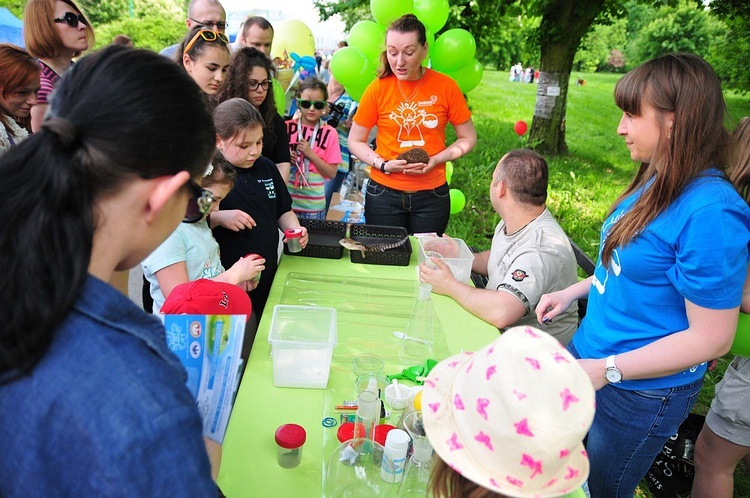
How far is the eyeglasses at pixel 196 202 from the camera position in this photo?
85cm

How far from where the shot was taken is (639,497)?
245 cm

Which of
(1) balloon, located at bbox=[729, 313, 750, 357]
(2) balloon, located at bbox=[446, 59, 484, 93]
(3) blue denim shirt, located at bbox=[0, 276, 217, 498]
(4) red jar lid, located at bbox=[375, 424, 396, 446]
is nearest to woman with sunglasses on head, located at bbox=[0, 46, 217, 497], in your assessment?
(3) blue denim shirt, located at bbox=[0, 276, 217, 498]

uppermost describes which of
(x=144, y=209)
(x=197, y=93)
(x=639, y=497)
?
(x=197, y=93)

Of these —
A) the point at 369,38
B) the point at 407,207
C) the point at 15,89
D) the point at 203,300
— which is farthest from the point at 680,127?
the point at 15,89

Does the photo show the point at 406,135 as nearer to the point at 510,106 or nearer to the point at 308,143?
the point at 308,143

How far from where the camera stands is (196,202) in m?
0.90

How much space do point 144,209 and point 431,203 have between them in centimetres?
257

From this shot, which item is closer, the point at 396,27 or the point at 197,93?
the point at 197,93

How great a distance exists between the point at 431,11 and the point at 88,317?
13.1 ft

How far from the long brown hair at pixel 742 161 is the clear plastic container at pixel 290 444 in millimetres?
1715

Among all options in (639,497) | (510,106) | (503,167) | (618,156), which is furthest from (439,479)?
(510,106)

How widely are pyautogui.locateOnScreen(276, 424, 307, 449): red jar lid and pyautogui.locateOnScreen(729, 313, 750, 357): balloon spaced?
1.42m

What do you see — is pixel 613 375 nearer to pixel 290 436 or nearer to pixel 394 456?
pixel 394 456

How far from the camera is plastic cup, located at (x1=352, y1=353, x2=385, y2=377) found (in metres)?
1.67
